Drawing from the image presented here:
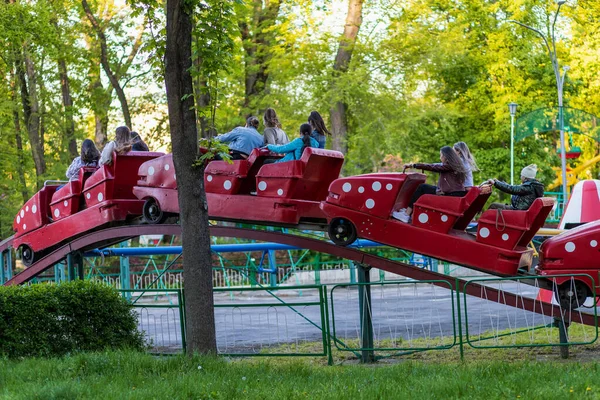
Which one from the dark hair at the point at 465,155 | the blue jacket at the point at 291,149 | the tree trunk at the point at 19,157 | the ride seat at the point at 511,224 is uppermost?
the tree trunk at the point at 19,157

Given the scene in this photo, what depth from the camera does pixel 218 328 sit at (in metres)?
14.6

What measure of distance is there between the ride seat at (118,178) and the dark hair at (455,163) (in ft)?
16.2

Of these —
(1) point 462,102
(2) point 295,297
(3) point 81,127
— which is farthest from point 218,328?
(1) point 462,102

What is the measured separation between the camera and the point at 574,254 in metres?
11.5

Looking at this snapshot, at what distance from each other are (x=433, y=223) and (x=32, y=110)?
21355 millimetres

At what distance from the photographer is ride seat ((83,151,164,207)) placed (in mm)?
14047

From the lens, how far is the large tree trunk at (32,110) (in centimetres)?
2947

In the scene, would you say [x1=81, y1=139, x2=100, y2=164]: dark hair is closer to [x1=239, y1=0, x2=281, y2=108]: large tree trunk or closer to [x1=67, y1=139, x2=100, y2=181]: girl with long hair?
[x1=67, y1=139, x2=100, y2=181]: girl with long hair

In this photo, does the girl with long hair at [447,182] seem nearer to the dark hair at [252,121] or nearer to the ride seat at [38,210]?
the dark hair at [252,121]

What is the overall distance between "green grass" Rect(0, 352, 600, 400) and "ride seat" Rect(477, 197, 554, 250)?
8.25ft

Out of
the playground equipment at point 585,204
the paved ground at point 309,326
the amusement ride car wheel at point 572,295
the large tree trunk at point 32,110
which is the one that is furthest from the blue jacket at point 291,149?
the large tree trunk at point 32,110

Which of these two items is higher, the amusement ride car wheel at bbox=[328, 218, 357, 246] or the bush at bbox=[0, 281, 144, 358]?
the amusement ride car wheel at bbox=[328, 218, 357, 246]

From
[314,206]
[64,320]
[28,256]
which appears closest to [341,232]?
[314,206]

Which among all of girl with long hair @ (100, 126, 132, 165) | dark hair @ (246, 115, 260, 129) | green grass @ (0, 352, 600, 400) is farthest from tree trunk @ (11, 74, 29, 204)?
green grass @ (0, 352, 600, 400)
